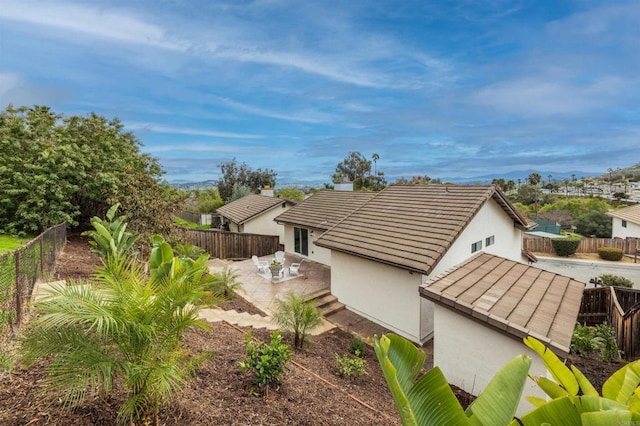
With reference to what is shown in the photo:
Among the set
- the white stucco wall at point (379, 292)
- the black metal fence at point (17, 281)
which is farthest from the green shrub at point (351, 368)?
the black metal fence at point (17, 281)

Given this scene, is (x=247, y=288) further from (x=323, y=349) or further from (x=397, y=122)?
(x=397, y=122)

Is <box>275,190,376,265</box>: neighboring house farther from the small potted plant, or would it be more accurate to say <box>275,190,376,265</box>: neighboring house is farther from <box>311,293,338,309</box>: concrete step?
<box>311,293,338,309</box>: concrete step

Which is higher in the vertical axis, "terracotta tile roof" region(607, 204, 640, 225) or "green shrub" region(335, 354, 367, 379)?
"terracotta tile roof" region(607, 204, 640, 225)

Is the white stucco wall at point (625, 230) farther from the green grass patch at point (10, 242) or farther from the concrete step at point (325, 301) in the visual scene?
the green grass patch at point (10, 242)

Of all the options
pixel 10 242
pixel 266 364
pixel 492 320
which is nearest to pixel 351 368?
pixel 266 364

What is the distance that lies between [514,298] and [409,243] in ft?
12.5

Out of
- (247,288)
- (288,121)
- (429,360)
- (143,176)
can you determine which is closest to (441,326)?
(429,360)

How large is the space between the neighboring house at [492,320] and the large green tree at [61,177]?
41.7ft

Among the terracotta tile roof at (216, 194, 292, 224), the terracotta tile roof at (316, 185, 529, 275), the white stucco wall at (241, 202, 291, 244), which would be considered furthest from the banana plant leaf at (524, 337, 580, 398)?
the terracotta tile roof at (216, 194, 292, 224)

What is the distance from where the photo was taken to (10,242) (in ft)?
42.4

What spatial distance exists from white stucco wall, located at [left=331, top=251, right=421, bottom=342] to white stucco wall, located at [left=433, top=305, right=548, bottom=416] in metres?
2.03

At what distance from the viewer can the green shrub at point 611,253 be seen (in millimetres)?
26461

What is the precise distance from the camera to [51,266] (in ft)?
31.3

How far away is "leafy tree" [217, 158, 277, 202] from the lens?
4856cm
